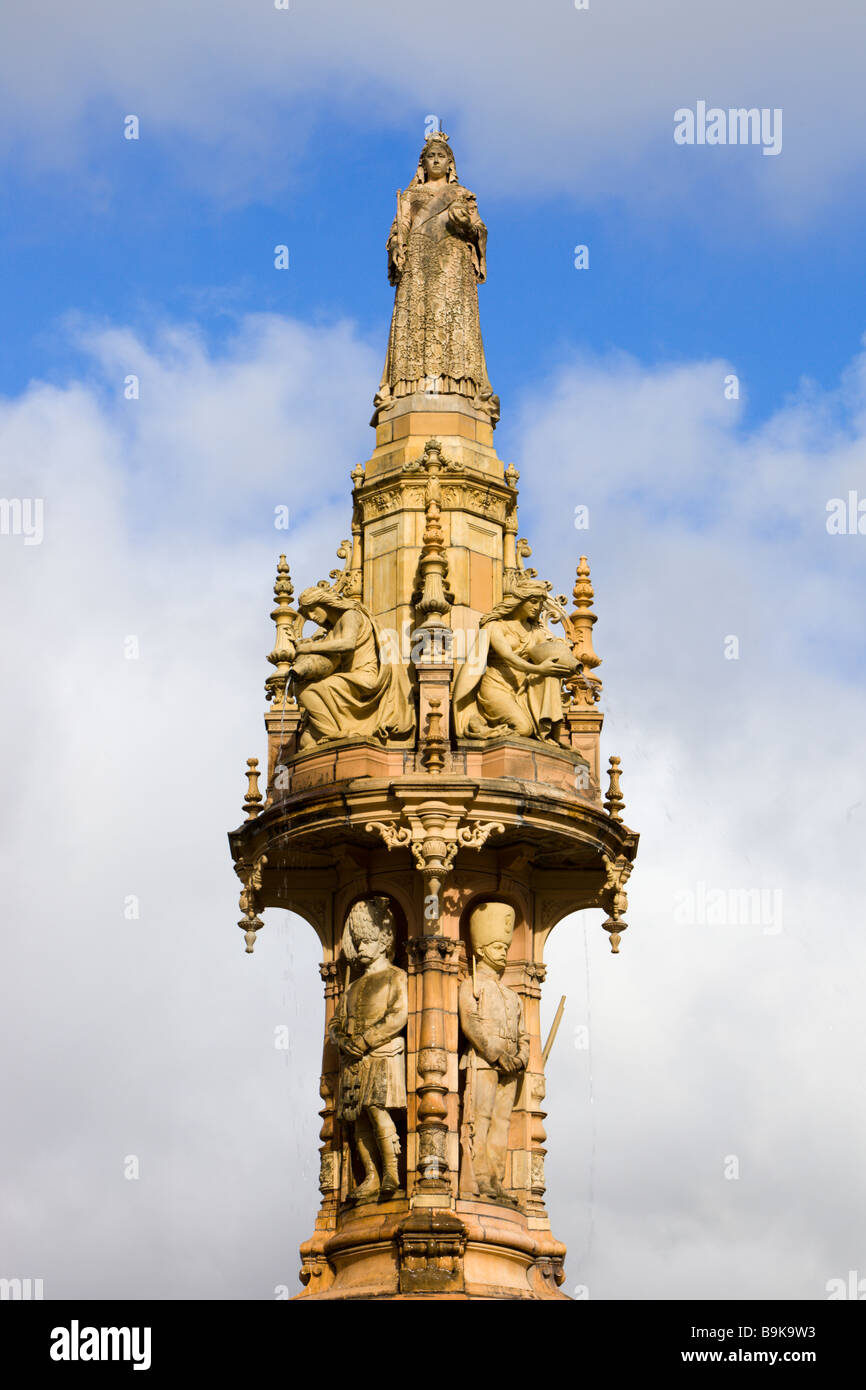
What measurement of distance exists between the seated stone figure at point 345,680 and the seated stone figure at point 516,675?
874 millimetres

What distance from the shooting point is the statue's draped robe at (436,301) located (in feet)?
132

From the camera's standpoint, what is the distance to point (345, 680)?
123 feet

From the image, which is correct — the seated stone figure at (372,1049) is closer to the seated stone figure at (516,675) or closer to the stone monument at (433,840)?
the stone monument at (433,840)

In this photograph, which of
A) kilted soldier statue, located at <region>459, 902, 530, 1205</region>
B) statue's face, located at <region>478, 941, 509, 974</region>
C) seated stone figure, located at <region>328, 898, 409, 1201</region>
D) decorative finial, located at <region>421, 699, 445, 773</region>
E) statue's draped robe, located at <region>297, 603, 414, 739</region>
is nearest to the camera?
seated stone figure, located at <region>328, 898, 409, 1201</region>

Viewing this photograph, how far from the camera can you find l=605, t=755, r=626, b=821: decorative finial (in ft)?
125

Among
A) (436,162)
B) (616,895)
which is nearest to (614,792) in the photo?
(616,895)

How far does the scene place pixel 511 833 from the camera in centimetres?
3653

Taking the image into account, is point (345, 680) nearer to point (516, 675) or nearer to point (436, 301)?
point (516, 675)

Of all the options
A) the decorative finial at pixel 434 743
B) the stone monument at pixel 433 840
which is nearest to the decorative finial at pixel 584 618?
the stone monument at pixel 433 840

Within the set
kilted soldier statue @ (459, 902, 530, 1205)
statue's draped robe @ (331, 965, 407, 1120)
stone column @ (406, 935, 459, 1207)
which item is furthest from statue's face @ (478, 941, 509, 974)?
statue's draped robe @ (331, 965, 407, 1120)

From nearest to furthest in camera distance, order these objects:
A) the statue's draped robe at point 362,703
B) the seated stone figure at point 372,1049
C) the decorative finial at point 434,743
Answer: the seated stone figure at point 372,1049
the decorative finial at point 434,743
the statue's draped robe at point 362,703

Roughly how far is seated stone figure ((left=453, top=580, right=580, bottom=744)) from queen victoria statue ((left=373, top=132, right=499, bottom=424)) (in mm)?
3608

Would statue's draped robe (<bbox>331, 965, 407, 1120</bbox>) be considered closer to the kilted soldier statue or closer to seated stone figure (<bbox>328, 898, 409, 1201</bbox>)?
seated stone figure (<bbox>328, 898, 409, 1201</bbox>)

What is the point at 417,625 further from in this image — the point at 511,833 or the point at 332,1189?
the point at 332,1189
